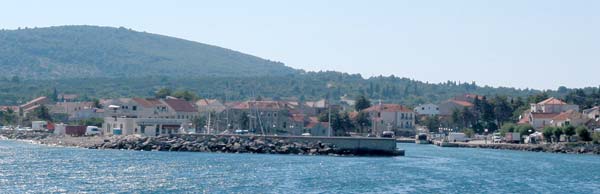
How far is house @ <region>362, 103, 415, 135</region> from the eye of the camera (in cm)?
Answer: 13357

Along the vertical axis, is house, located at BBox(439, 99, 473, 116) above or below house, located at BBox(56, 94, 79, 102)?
below

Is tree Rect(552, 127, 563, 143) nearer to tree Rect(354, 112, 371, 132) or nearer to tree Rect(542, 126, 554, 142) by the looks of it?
tree Rect(542, 126, 554, 142)

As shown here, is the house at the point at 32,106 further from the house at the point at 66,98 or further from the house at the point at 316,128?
the house at the point at 316,128

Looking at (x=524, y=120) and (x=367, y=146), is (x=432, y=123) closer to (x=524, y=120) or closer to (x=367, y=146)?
(x=524, y=120)

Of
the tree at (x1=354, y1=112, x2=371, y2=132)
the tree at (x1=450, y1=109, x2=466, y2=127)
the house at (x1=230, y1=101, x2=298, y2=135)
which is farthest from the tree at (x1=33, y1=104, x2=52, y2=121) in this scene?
the tree at (x1=450, y1=109, x2=466, y2=127)

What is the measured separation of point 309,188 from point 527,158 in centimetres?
3956

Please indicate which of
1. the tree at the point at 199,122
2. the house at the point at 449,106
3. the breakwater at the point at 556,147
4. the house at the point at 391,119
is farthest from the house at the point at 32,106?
the breakwater at the point at 556,147

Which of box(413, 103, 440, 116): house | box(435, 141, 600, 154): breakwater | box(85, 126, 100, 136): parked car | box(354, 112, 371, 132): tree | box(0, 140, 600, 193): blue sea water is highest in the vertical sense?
box(413, 103, 440, 116): house

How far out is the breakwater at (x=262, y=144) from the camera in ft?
259

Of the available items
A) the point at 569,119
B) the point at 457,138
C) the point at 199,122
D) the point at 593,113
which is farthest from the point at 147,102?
the point at 593,113

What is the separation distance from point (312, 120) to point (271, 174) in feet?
225

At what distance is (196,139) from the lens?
82.7 meters

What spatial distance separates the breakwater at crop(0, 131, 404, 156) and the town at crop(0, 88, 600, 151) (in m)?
9.29

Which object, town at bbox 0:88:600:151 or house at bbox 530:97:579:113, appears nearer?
town at bbox 0:88:600:151
